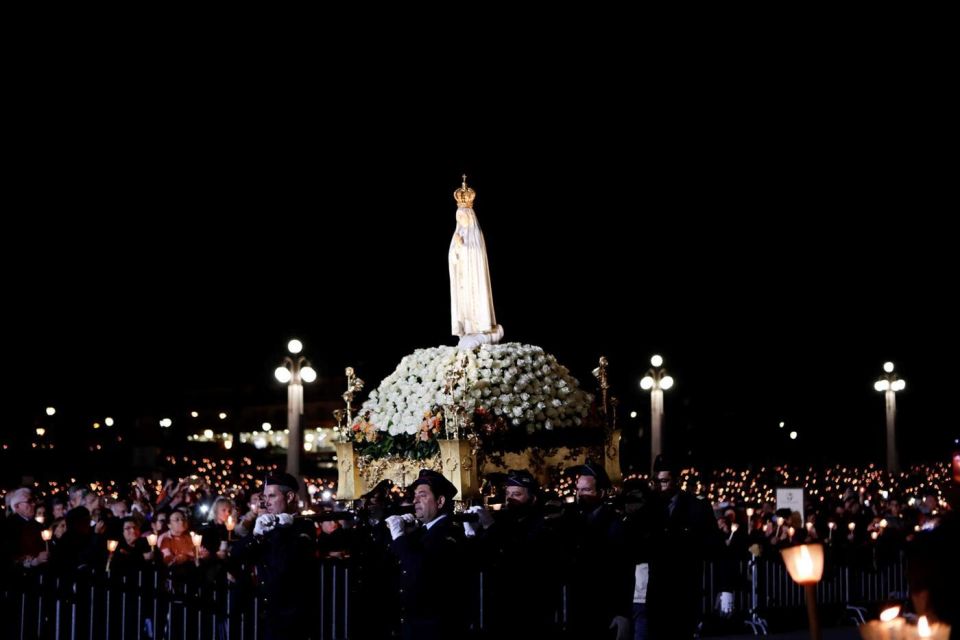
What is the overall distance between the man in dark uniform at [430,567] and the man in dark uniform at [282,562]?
3.38ft

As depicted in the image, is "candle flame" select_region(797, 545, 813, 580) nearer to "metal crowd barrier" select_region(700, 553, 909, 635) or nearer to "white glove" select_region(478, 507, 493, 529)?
"white glove" select_region(478, 507, 493, 529)

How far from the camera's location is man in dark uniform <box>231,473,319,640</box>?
9078 mm

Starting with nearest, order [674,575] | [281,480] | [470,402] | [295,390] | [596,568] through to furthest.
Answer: [281,480]
[596,568]
[674,575]
[470,402]
[295,390]

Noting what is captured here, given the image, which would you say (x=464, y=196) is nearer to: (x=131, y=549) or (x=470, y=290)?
(x=470, y=290)

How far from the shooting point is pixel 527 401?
1616 cm

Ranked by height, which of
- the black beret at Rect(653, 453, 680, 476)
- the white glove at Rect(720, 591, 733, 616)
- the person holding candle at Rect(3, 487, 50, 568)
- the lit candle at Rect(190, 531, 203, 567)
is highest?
the black beret at Rect(653, 453, 680, 476)

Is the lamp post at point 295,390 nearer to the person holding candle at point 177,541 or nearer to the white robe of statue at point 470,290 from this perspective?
the white robe of statue at point 470,290

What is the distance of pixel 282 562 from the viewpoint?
9078 mm

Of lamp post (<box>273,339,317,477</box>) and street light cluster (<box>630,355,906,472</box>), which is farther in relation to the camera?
street light cluster (<box>630,355,906,472</box>)

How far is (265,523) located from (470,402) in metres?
6.93

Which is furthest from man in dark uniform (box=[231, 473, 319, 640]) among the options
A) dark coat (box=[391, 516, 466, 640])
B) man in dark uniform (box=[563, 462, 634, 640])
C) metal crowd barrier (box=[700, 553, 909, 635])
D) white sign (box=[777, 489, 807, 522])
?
white sign (box=[777, 489, 807, 522])

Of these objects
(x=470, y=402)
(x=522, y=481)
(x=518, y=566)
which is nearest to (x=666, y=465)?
(x=522, y=481)

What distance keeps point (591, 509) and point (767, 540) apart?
7500 millimetres

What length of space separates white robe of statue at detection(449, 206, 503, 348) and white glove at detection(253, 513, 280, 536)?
8.92m
